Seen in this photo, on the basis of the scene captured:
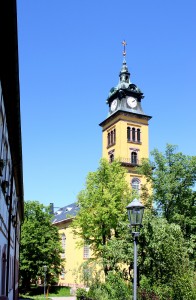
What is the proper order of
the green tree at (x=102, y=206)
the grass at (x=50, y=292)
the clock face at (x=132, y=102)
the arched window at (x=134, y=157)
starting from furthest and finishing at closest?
the clock face at (x=132, y=102), the arched window at (x=134, y=157), the grass at (x=50, y=292), the green tree at (x=102, y=206)

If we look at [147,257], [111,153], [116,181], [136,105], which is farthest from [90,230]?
[136,105]

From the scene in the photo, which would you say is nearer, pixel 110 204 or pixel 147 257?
pixel 147 257

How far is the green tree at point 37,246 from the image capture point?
43.9 meters

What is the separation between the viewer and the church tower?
50.9m

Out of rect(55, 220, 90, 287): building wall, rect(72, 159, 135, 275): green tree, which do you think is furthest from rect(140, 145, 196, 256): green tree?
rect(55, 220, 90, 287): building wall

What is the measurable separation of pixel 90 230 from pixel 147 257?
11.7m

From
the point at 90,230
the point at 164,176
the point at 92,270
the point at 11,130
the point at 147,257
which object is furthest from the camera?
the point at 164,176

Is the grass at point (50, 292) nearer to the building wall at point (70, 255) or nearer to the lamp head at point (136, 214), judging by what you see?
the building wall at point (70, 255)

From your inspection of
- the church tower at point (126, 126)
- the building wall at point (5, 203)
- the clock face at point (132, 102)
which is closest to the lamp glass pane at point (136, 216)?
the building wall at point (5, 203)

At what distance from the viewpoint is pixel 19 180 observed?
18094 mm

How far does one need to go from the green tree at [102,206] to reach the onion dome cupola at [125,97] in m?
21.2

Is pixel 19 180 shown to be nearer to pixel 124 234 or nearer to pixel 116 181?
pixel 124 234

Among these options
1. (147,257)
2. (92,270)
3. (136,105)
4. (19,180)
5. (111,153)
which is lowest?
(92,270)

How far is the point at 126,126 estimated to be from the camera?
171 feet
